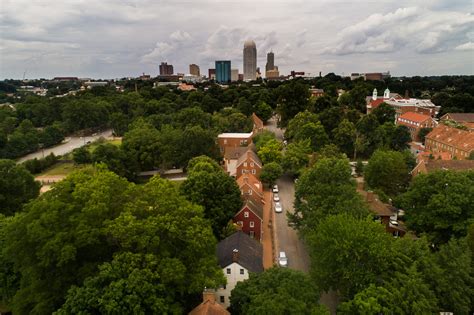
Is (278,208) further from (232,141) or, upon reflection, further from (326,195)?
(232,141)

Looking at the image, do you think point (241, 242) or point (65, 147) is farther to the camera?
point (65, 147)

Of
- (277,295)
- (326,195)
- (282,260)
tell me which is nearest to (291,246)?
(282,260)

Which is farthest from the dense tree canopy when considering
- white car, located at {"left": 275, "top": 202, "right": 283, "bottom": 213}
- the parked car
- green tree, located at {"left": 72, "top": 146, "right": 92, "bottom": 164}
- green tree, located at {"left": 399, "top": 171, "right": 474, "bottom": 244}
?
green tree, located at {"left": 72, "top": 146, "right": 92, "bottom": 164}

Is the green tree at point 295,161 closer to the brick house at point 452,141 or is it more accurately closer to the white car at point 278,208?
the white car at point 278,208

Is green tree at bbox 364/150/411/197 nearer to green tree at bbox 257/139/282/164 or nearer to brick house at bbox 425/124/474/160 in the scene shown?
green tree at bbox 257/139/282/164

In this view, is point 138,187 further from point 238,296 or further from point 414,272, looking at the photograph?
point 414,272
